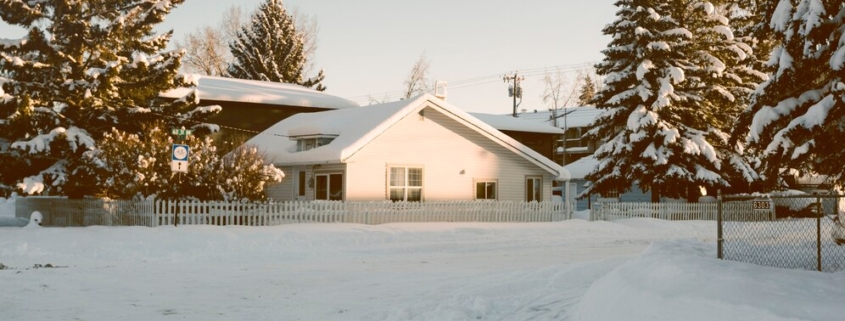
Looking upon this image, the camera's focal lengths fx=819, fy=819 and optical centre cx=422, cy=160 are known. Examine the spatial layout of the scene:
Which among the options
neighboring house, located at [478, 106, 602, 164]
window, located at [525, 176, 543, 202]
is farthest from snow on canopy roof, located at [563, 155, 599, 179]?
window, located at [525, 176, 543, 202]

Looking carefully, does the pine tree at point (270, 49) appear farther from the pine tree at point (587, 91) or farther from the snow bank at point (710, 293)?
the snow bank at point (710, 293)

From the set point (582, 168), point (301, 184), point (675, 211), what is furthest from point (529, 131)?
point (301, 184)

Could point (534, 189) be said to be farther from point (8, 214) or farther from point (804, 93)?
point (8, 214)

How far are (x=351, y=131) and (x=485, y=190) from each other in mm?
6756

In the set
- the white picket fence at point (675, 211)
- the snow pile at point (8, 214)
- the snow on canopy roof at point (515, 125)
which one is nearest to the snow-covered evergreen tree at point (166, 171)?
the snow pile at point (8, 214)

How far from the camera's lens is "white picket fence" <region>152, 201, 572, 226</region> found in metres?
24.4

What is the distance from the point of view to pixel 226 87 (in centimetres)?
4244

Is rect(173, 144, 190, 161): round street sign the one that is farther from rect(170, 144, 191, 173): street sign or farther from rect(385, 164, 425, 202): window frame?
rect(385, 164, 425, 202): window frame

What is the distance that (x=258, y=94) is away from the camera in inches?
1636

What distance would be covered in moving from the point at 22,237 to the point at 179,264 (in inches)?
302

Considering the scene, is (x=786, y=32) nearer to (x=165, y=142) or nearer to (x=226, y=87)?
(x=165, y=142)

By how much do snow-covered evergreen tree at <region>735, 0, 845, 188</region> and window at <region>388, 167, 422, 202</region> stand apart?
19537 mm

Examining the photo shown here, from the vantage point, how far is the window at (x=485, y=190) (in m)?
34.9

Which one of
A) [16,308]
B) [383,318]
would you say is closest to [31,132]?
[16,308]
